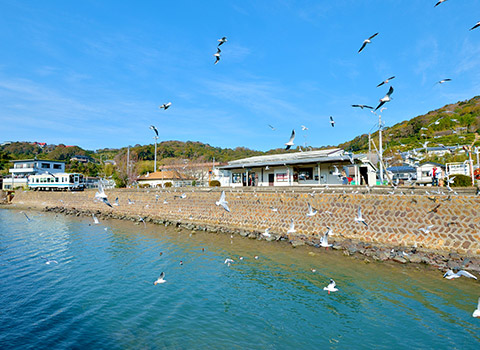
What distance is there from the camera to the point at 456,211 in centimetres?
1263

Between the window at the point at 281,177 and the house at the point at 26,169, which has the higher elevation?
the house at the point at 26,169

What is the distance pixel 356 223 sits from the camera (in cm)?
1554

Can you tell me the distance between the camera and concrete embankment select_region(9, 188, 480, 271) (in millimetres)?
12336

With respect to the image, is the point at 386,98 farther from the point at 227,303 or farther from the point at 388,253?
the point at 227,303

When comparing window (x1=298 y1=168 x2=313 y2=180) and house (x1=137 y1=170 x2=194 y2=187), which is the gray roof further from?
house (x1=137 y1=170 x2=194 y2=187)

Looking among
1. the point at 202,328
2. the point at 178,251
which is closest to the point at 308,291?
the point at 202,328

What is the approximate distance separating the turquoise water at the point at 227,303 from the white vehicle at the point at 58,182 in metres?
34.4

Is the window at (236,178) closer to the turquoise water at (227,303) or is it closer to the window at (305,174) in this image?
the window at (305,174)

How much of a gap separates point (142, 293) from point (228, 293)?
3064 millimetres

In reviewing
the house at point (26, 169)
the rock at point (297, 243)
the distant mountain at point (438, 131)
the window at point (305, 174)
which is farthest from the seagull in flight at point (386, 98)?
the house at point (26, 169)

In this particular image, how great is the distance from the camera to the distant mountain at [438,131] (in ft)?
178

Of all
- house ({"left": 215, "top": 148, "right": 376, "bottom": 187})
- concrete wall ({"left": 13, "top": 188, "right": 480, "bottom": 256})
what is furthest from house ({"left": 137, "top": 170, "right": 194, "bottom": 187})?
concrete wall ({"left": 13, "top": 188, "right": 480, "bottom": 256})

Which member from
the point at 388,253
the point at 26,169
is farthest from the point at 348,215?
the point at 26,169

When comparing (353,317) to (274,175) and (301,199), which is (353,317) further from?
(274,175)
